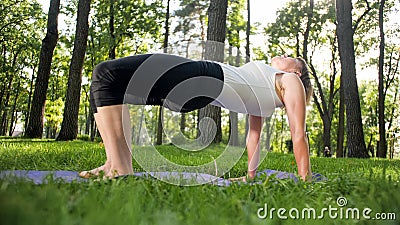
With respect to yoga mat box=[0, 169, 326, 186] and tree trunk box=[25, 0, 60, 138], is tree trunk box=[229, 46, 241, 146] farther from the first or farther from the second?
tree trunk box=[25, 0, 60, 138]

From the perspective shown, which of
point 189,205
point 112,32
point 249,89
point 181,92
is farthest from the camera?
point 112,32

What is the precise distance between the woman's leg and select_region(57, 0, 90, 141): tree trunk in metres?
7.69

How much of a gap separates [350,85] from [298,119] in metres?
7.90

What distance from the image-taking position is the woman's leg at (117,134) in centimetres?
290

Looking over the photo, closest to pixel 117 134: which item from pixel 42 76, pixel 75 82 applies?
pixel 75 82

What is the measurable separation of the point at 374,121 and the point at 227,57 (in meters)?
33.4

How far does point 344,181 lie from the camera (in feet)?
8.16

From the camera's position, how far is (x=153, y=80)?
9.55ft

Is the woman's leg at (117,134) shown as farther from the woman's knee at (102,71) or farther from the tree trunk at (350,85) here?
the tree trunk at (350,85)

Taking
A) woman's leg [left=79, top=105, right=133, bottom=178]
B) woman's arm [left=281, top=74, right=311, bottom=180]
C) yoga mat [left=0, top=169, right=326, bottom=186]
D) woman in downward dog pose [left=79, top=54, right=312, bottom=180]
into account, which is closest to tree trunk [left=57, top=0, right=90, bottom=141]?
yoga mat [left=0, top=169, right=326, bottom=186]

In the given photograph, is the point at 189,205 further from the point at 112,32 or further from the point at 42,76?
the point at 112,32

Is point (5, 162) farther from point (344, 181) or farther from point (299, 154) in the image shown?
point (344, 181)

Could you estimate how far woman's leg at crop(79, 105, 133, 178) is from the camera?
2.90 m

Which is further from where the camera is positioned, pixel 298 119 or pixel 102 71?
pixel 298 119
